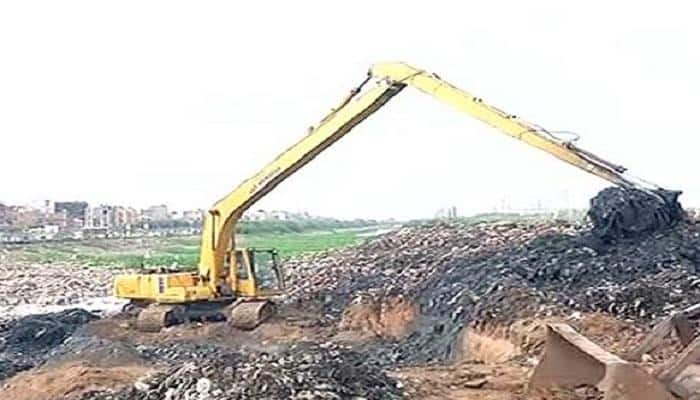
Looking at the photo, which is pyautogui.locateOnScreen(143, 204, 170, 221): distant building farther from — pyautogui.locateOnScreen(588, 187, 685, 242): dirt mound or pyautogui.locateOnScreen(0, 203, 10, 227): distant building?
pyautogui.locateOnScreen(588, 187, 685, 242): dirt mound

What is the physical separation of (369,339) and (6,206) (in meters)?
76.3

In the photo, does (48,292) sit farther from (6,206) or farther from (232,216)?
(6,206)

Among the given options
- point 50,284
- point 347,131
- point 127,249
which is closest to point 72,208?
point 127,249

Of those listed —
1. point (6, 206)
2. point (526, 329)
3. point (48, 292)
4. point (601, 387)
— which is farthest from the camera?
point (6, 206)

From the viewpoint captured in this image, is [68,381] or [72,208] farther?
[72,208]

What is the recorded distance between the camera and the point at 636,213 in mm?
16469

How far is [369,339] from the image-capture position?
56.7 feet

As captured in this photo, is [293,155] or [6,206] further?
[6,206]

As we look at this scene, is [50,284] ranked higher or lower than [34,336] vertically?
higher

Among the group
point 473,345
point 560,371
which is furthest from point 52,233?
point 560,371

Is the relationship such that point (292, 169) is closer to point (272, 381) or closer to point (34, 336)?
point (34, 336)

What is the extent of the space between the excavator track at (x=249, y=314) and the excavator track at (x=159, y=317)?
0.92 m

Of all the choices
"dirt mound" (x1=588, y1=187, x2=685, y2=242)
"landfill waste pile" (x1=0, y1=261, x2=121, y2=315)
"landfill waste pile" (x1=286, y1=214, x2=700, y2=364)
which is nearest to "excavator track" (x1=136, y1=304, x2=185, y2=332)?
"landfill waste pile" (x1=286, y1=214, x2=700, y2=364)

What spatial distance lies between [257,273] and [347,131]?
3.18 m
